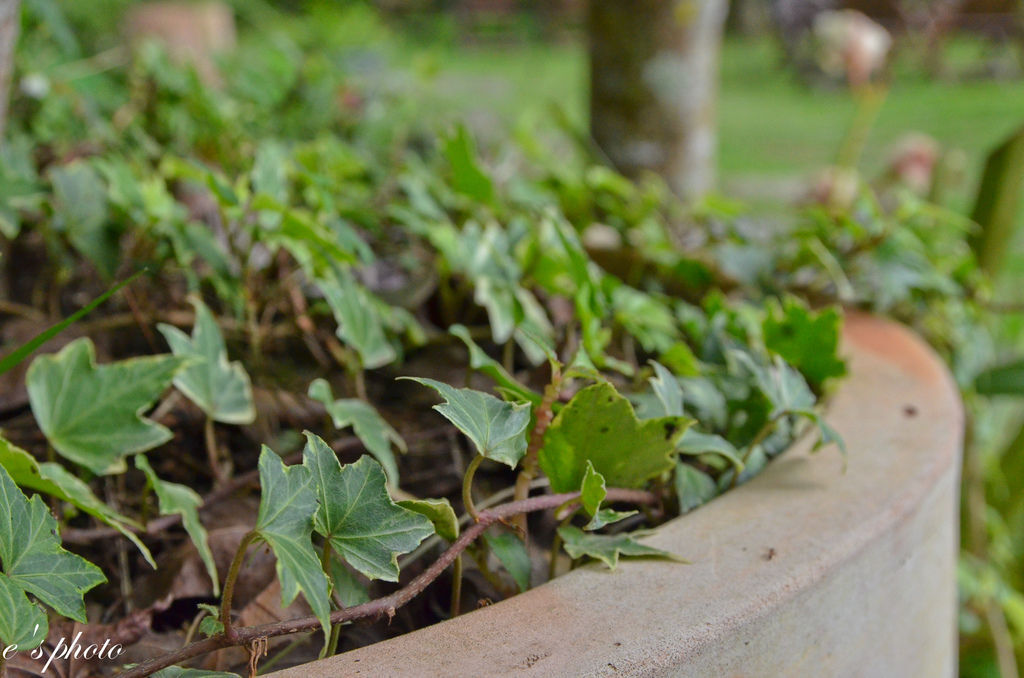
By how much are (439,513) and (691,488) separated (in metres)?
0.21

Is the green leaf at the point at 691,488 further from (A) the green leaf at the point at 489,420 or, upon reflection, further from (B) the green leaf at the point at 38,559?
(B) the green leaf at the point at 38,559

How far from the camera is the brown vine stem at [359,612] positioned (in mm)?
428

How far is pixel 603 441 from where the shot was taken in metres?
0.55

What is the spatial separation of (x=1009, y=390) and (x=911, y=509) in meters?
0.54

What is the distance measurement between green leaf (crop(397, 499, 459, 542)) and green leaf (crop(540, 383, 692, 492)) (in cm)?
8

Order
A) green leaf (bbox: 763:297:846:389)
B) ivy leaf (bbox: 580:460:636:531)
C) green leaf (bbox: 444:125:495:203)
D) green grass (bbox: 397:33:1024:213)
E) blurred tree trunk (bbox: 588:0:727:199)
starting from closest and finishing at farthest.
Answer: ivy leaf (bbox: 580:460:636:531) < green leaf (bbox: 763:297:846:389) < green leaf (bbox: 444:125:495:203) < blurred tree trunk (bbox: 588:0:727:199) < green grass (bbox: 397:33:1024:213)

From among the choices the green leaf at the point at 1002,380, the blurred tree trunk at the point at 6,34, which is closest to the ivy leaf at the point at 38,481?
the blurred tree trunk at the point at 6,34

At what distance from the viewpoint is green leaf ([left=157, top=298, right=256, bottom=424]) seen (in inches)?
24.4

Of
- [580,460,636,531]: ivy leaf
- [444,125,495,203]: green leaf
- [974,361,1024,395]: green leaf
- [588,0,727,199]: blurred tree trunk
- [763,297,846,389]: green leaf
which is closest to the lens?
[580,460,636,531]: ivy leaf

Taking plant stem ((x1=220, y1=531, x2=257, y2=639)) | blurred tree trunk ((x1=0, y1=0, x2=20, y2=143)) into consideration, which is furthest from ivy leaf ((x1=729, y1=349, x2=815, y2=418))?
blurred tree trunk ((x1=0, y1=0, x2=20, y2=143))

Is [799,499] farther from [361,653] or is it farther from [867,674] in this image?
[361,653]

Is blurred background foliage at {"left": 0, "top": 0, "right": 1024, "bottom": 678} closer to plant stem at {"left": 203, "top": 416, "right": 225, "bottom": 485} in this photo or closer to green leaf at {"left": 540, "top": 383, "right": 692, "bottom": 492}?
plant stem at {"left": 203, "top": 416, "right": 225, "bottom": 485}

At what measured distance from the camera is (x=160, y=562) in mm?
605

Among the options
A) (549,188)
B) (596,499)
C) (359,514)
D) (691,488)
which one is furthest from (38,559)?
(549,188)
